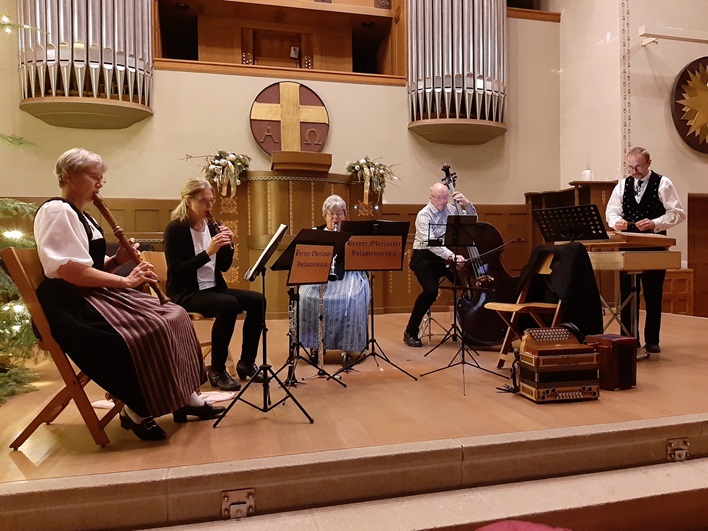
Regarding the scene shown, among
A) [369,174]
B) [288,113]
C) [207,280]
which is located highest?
[288,113]

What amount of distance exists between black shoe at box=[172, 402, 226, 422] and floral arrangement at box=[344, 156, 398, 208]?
469 centimetres

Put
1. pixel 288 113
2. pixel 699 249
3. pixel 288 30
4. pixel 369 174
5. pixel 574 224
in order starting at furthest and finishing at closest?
pixel 288 30 → pixel 699 249 → pixel 288 113 → pixel 369 174 → pixel 574 224

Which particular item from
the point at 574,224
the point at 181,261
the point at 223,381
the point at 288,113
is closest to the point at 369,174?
the point at 288,113

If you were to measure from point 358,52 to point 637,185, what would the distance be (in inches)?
257

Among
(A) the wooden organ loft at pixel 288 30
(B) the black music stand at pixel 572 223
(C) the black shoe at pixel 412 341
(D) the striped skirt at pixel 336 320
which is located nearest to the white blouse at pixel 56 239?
(D) the striped skirt at pixel 336 320

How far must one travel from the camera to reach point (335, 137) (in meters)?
8.07

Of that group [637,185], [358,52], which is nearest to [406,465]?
[637,185]

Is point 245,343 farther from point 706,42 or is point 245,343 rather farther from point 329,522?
point 706,42

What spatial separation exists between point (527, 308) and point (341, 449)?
6.28 feet

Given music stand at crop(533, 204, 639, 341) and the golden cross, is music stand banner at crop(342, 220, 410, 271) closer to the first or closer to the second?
music stand at crop(533, 204, 639, 341)

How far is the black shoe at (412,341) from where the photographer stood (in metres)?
4.99

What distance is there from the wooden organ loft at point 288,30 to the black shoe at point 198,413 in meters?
6.23

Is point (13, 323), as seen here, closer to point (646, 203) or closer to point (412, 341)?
point (412, 341)

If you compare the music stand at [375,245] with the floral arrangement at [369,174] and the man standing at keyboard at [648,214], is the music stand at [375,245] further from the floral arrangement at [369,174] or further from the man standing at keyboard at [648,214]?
the floral arrangement at [369,174]
